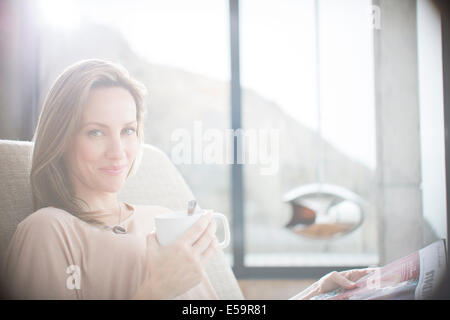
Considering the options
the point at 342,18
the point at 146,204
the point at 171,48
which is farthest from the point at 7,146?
the point at 342,18

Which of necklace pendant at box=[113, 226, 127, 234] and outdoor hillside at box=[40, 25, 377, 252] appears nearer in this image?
necklace pendant at box=[113, 226, 127, 234]

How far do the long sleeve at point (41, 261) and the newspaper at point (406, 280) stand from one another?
21.8 inches

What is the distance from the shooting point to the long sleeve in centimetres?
58

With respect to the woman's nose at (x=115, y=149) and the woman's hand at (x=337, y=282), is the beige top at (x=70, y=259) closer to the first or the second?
the woman's nose at (x=115, y=149)

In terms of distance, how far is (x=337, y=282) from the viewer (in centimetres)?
71

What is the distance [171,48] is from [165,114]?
20 centimetres

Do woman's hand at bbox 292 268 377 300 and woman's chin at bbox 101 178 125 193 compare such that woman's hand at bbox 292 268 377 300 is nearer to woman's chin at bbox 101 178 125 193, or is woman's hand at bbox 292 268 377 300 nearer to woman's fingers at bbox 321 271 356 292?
woman's fingers at bbox 321 271 356 292

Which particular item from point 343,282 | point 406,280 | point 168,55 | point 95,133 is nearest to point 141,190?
point 95,133

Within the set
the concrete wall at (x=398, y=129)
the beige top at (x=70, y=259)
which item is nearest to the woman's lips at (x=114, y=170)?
the beige top at (x=70, y=259)

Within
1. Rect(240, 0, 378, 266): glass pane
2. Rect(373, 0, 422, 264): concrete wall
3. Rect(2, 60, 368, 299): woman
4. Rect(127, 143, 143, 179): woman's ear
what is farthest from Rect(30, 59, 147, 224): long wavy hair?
Rect(373, 0, 422, 264): concrete wall

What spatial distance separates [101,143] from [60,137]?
0.28 feet

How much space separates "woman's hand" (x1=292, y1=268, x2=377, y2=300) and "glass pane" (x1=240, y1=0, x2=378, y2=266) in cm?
14

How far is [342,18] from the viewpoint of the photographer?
828 mm

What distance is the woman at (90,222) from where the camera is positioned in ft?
1.95
